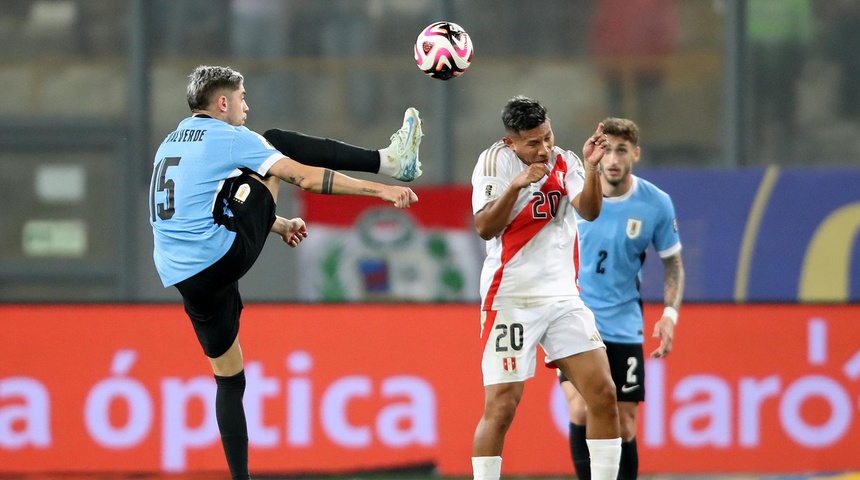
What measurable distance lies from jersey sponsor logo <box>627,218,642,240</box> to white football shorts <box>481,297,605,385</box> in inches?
34.8

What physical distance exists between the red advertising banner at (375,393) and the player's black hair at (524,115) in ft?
8.90

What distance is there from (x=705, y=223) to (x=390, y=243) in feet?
7.95

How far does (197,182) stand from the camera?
18.2 feet

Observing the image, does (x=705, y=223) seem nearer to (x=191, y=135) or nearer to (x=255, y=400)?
(x=255, y=400)

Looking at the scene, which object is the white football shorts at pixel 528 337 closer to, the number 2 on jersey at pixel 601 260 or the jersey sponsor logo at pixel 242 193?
the number 2 on jersey at pixel 601 260

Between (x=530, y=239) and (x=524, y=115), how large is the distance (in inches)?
22.1

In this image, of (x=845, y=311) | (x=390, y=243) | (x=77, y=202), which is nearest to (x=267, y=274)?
(x=390, y=243)

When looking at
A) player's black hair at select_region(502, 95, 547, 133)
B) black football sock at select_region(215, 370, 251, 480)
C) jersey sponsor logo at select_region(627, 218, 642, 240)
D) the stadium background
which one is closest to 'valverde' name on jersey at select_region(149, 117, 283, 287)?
black football sock at select_region(215, 370, 251, 480)

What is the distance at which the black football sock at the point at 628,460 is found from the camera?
6441 millimetres

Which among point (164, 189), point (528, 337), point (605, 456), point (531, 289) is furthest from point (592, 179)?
point (164, 189)

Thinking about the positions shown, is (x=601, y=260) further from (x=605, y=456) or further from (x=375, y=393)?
(x=375, y=393)

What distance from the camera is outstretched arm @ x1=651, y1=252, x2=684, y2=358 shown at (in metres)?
6.30

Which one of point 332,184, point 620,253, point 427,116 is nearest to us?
point 332,184

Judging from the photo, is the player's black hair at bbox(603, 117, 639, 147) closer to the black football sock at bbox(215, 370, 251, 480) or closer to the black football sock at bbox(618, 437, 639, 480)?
the black football sock at bbox(618, 437, 639, 480)
